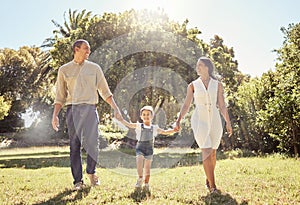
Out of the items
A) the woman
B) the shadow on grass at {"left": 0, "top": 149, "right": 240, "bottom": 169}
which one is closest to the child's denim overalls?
the woman

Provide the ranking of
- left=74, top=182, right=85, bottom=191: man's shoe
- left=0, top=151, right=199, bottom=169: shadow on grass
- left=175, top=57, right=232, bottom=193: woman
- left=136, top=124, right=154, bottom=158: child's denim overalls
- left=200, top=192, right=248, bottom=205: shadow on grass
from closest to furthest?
left=200, top=192, right=248, bottom=205: shadow on grass < left=175, top=57, right=232, bottom=193: woman < left=74, top=182, right=85, bottom=191: man's shoe < left=136, top=124, right=154, bottom=158: child's denim overalls < left=0, top=151, right=199, bottom=169: shadow on grass

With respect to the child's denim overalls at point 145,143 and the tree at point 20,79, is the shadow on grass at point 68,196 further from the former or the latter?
the tree at point 20,79

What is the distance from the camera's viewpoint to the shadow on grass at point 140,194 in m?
4.56

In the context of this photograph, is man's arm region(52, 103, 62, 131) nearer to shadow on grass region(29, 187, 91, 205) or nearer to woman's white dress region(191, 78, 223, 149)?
shadow on grass region(29, 187, 91, 205)

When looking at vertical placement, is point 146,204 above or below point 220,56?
below

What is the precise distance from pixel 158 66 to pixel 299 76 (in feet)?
25.8

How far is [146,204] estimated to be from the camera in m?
4.24

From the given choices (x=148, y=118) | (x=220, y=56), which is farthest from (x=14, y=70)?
(x=148, y=118)

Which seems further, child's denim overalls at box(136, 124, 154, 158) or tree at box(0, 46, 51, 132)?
tree at box(0, 46, 51, 132)

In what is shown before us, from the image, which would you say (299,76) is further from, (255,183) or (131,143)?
(131,143)

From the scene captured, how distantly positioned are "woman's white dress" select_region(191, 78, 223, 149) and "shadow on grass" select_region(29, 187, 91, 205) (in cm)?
185

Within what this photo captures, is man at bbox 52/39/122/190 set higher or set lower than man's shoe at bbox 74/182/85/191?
higher

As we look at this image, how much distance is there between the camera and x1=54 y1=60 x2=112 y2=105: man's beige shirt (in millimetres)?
5410

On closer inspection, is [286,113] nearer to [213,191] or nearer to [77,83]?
[213,191]
